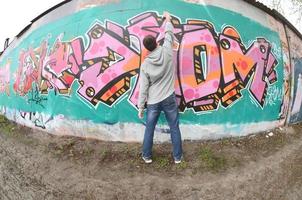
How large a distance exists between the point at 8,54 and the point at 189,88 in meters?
6.76

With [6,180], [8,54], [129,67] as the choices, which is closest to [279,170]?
[129,67]

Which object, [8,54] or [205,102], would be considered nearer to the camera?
[205,102]

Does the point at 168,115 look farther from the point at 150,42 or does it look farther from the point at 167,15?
the point at 167,15

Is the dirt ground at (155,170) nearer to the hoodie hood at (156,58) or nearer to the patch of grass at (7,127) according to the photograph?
the patch of grass at (7,127)

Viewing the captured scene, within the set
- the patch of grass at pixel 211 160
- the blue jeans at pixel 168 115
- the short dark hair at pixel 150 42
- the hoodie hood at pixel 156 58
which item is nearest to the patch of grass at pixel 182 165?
the patch of grass at pixel 211 160

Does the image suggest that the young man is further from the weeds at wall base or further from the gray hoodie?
the weeds at wall base

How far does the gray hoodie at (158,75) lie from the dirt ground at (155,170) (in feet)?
4.61

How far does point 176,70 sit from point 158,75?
53.3 inches

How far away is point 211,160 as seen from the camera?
8891mm

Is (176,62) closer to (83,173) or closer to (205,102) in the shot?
(205,102)

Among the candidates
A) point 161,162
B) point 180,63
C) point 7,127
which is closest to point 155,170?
point 161,162

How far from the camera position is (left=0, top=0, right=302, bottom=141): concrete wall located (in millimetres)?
9727

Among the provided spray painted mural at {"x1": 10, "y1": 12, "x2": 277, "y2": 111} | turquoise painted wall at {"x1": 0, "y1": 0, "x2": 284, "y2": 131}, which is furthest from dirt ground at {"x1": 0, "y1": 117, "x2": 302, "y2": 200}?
spray painted mural at {"x1": 10, "y1": 12, "x2": 277, "y2": 111}

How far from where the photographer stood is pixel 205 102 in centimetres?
973
